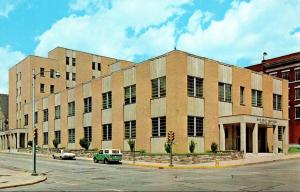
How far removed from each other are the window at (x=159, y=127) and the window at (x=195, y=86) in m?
4.31

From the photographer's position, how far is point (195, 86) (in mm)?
50594

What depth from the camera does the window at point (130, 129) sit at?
180ft

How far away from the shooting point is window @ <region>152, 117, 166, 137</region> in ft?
163

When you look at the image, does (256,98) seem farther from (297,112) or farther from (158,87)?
(297,112)

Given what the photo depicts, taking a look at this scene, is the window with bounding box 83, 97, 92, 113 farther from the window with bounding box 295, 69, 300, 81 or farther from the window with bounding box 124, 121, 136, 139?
the window with bounding box 295, 69, 300, 81

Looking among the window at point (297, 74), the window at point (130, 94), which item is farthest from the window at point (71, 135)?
the window at point (297, 74)

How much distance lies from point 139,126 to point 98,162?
23.1 ft

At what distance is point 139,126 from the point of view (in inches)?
2098

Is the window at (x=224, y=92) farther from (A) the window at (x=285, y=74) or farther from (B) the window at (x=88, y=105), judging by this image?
(A) the window at (x=285, y=74)

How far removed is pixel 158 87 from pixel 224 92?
9.04m

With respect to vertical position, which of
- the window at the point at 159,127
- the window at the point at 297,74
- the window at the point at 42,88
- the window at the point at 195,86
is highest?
the window at the point at 297,74

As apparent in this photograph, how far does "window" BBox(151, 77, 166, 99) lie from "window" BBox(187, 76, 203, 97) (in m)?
2.84

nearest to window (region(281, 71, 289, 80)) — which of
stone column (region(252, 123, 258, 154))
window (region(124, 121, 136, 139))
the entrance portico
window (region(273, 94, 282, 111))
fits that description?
window (region(273, 94, 282, 111))

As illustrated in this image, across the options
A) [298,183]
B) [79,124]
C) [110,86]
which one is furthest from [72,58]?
[298,183]
